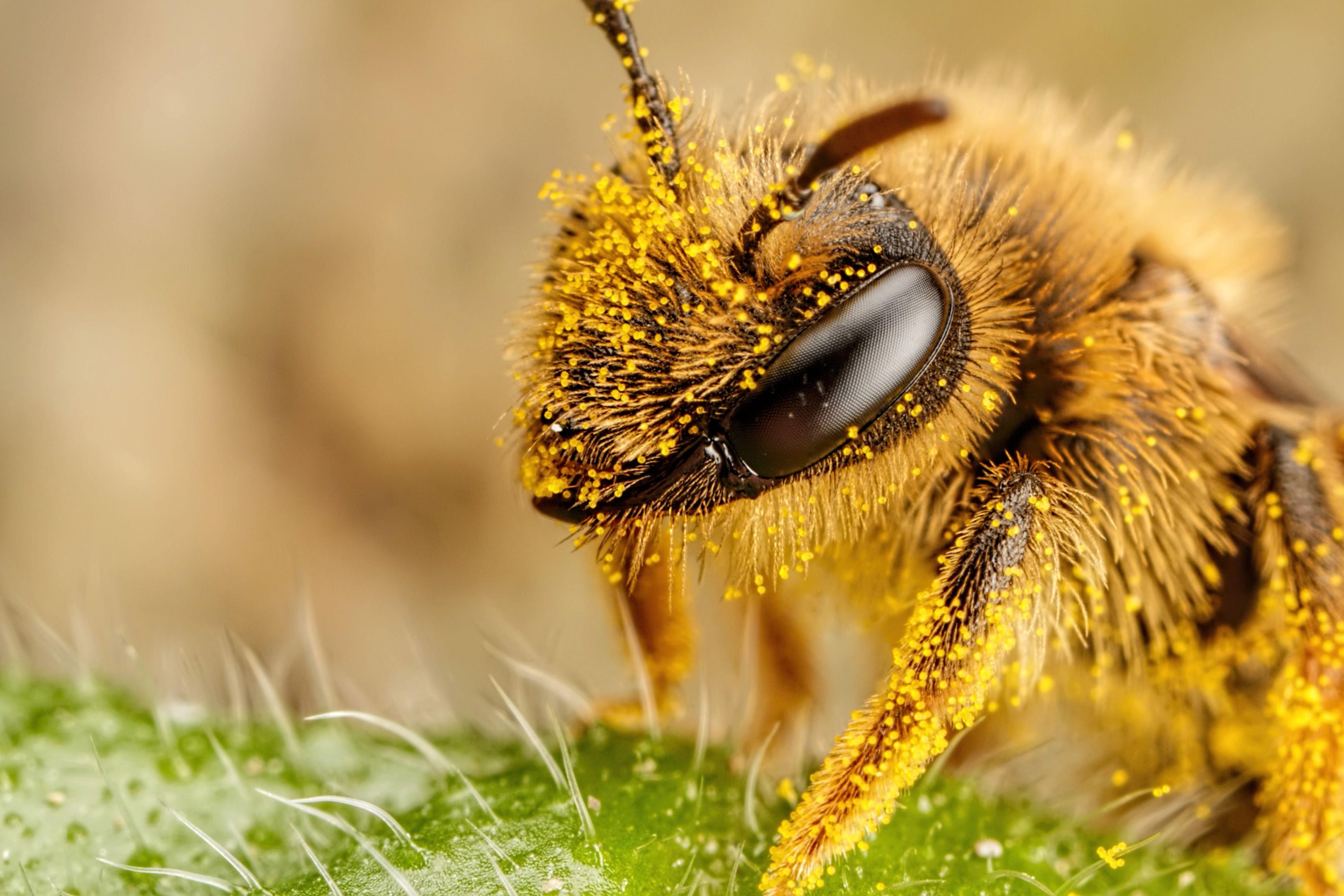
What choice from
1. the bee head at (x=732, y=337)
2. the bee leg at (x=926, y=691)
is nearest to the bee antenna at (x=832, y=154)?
the bee head at (x=732, y=337)

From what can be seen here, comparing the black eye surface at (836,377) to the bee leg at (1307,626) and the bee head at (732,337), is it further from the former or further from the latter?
the bee leg at (1307,626)

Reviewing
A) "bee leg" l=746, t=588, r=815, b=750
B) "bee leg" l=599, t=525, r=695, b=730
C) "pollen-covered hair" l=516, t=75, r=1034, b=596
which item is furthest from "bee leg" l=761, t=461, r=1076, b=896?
"bee leg" l=746, t=588, r=815, b=750

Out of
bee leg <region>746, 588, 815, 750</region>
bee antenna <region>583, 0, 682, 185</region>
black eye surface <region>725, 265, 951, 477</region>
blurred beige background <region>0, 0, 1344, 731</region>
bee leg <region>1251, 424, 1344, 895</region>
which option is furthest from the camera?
blurred beige background <region>0, 0, 1344, 731</region>

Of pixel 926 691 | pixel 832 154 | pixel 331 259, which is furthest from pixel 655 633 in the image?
pixel 331 259

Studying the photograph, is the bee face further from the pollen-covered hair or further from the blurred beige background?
the blurred beige background

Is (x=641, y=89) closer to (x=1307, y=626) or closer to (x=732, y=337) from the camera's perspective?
(x=732, y=337)

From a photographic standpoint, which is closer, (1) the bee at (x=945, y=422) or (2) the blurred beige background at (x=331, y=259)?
(1) the bee at (x=945, y=422)
